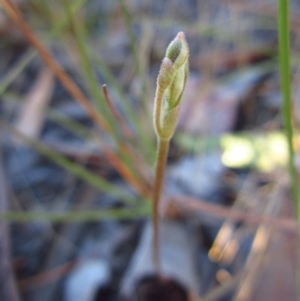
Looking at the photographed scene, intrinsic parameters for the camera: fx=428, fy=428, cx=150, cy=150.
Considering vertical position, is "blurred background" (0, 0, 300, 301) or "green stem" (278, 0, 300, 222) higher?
"green stem" (278, 0, 300, 222)

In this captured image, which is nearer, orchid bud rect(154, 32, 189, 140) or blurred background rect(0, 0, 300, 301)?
orchid bud rect(154, 32, 189, 140)

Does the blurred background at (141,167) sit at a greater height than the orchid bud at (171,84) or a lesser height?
lesser

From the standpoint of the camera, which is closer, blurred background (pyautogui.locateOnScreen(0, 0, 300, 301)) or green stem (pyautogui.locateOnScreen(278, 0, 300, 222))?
green stem (pyautogui.locateOnScreen(278, 0, 300, 222))

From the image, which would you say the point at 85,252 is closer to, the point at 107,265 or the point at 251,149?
the point at 107,265

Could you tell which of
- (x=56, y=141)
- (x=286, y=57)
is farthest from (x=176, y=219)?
(x=286, y=57)

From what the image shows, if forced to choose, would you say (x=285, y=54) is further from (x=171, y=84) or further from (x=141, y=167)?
(x=141, y=167)
